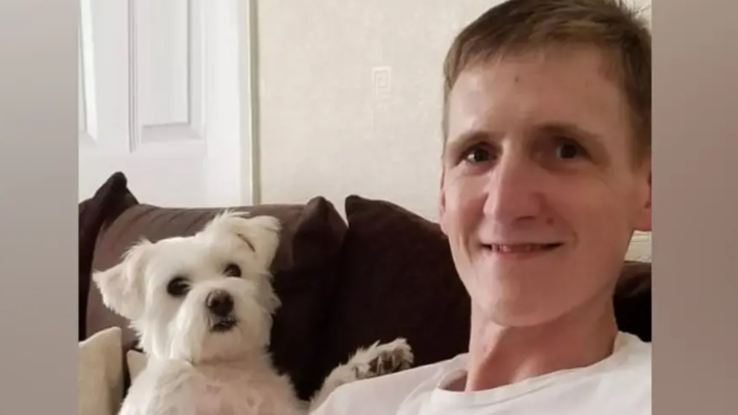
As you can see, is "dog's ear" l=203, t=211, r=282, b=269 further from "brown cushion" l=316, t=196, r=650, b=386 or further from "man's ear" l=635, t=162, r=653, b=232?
"man's ear" l=635, t=162, r=653, b=232

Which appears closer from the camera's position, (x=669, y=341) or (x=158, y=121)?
(x=669, y=341)

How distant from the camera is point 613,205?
0.69 metres

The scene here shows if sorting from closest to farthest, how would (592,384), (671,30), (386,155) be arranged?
(671,30)
(592,384)
(386,155)

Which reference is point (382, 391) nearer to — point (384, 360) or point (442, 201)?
point (384, 360)

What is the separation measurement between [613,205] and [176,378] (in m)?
0.50

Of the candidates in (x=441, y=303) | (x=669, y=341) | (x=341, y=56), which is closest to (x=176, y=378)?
(x=441, y=303)

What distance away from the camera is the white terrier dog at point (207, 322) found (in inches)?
35.5

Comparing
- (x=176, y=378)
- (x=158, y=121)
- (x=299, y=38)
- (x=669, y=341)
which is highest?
(x=299, y=38)

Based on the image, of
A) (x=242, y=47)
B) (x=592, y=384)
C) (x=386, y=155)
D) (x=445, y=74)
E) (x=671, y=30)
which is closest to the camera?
(x=671, y=30)

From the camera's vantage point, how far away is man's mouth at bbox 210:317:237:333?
3.01 ft

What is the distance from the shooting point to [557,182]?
685mm

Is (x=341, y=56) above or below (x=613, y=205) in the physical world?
above

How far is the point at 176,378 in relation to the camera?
0.91 m

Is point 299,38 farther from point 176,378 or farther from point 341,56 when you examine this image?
point 176,378
